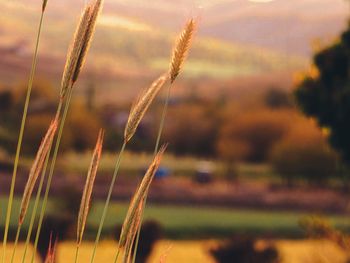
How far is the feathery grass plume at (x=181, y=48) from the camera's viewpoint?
11.3 feet

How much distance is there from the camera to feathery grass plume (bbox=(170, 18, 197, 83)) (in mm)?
3451

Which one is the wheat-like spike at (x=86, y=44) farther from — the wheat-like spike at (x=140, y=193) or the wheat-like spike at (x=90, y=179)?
the wheat-like spike at (x=140, y=193)

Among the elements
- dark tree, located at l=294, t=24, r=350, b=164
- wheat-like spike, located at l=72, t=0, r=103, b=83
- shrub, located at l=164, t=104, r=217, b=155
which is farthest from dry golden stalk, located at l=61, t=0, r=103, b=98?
shrub, located at l=164, t=104, r=217, b=155

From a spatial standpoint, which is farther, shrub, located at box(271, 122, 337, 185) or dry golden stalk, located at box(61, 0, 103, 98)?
shrub, located at box(271, 122, 337, 185)

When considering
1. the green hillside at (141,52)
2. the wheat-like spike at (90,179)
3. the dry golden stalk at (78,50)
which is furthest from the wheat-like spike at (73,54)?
the green hillside at (141,52)

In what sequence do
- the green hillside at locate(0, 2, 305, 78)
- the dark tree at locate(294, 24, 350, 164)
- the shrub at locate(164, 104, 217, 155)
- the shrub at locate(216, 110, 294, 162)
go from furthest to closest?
the green hillside at locate(0, 2, 305, 78)
the shrub at locate(164, 104, 217, 155)
the shrub at locate(216, 110, 294, 162)
the dark tree at locate(294, 24, 350, 164)

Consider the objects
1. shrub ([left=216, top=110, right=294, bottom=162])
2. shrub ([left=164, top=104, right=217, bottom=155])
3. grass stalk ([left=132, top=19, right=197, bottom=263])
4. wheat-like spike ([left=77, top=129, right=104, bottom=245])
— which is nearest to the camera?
wheat-like spike ([left=77, top=129, right=104, bottom=245])

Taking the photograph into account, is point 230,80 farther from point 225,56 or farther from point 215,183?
point 215,183

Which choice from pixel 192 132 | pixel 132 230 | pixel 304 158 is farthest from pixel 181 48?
pixel 192 132

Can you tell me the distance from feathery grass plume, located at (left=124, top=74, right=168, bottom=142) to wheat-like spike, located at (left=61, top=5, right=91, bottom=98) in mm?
227

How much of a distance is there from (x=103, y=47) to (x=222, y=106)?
2955 centimetres

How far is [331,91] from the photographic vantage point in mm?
17547

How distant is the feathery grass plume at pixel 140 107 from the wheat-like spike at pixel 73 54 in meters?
0.23

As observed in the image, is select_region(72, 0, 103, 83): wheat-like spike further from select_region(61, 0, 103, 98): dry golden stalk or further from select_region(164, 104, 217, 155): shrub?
select_region(164, 104, 217, 155): shrub
